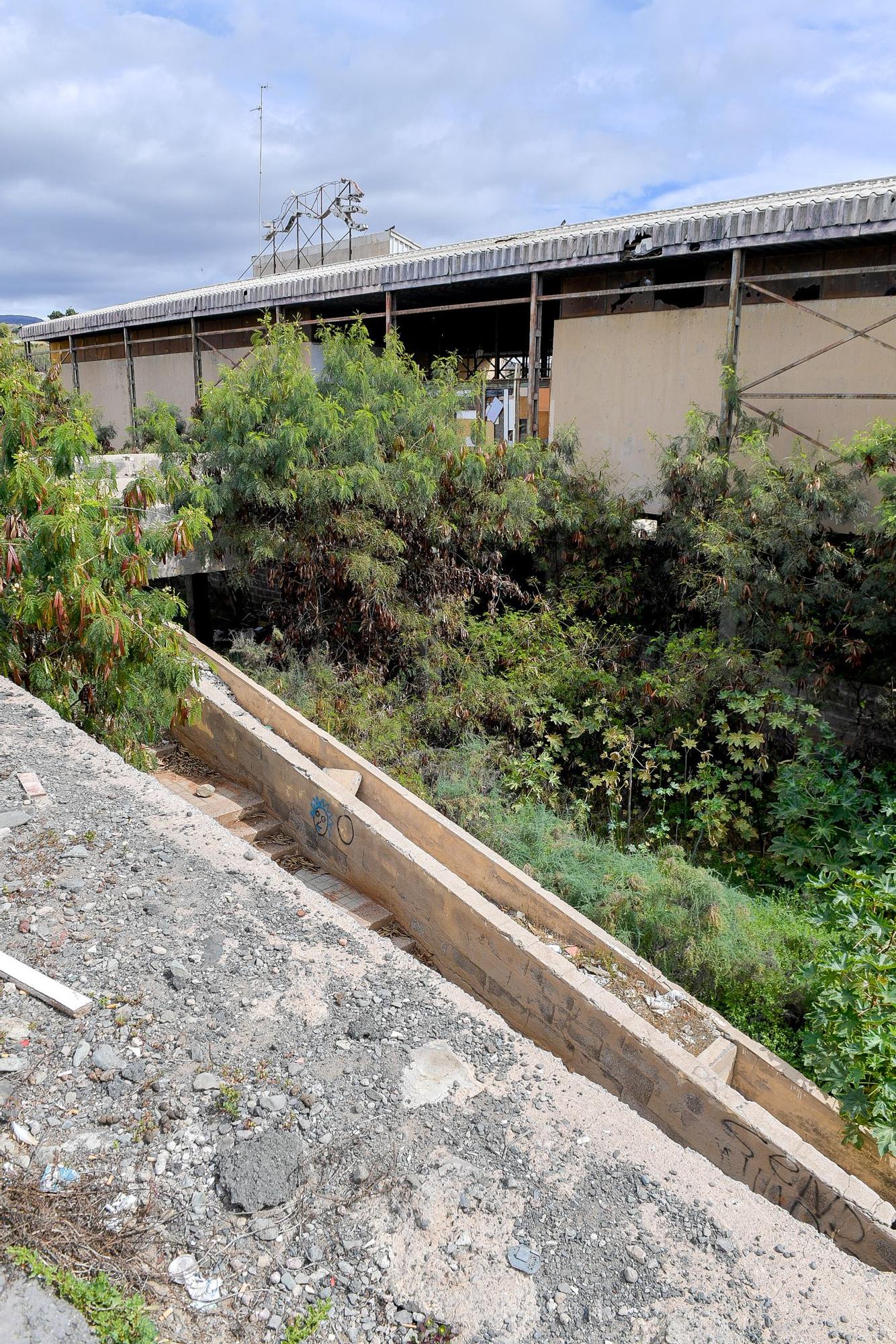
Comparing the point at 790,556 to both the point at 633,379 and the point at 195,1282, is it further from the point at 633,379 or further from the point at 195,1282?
the point at 195,1282

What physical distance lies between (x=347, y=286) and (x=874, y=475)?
7.24 metres

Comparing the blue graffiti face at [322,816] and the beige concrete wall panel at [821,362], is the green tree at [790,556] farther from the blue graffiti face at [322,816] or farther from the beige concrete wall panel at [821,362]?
the blue graffiti face at [322,816]

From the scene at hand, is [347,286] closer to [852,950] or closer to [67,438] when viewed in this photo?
[67,438]

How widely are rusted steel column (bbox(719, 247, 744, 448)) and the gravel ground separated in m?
6.46

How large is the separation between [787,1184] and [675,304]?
8458mm

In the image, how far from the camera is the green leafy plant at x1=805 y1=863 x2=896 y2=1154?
4.30m

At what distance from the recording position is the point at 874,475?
22.9ft

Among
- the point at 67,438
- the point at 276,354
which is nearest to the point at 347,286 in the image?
the point at 276,354

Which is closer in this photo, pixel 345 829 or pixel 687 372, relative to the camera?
pixel 345 829

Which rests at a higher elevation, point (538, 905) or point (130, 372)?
point (130, 372)

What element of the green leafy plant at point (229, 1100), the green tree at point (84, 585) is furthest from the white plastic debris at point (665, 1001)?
the green tree at point (84, 585)

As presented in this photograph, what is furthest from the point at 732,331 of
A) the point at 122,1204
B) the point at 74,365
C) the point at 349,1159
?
the point at 74,365

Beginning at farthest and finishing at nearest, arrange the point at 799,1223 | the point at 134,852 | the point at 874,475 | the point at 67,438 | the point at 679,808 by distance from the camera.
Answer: the point at 679,808 < the point at 874,475 < the point at 67,438 < the point at 134,852 < the point at 799,1223

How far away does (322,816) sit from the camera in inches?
251
